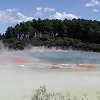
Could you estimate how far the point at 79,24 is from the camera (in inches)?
3600

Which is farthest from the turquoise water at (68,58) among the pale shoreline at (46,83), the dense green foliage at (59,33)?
the dense green foliage at (59,33)

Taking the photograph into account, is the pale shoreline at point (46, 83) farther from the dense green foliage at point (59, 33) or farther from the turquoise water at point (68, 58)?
the dense green foliage at point (59, 33)

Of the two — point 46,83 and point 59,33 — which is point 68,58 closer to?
point 46,83

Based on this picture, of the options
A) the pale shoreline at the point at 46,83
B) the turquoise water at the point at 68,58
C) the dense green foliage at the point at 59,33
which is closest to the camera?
the pale shoreline at the point at 46,83

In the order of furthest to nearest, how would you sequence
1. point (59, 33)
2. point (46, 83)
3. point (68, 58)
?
point (59, 33), point (68, 58), point (46, 83)

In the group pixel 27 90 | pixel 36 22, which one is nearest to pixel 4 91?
pixel 27 90

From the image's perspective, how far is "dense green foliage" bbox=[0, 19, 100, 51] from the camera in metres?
78.5

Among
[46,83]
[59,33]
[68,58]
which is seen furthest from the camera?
[59,33]

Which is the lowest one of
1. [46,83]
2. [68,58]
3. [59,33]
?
[68,58]

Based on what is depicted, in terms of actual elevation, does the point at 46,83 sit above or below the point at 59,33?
below

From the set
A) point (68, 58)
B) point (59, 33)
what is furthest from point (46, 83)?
point (59, 33)

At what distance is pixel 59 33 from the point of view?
93500mm

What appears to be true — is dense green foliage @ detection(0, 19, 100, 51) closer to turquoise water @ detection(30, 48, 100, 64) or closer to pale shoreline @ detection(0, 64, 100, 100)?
turquoise water @ detection(30, 48, 100, 64)

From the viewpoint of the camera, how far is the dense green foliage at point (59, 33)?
78.5 metres
